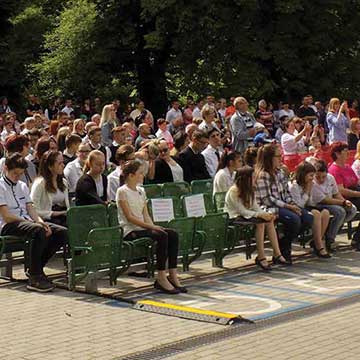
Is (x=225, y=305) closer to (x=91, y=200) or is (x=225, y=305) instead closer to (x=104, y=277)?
(x=104, y=277)

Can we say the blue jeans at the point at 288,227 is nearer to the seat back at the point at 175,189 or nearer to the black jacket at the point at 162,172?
the seat back at the point at 175,189

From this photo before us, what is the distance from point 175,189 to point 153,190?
16.0 inches

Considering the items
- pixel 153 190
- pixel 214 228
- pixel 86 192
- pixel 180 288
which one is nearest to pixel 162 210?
pixel 214 228

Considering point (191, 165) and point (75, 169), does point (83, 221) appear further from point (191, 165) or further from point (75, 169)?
point (191, 165)

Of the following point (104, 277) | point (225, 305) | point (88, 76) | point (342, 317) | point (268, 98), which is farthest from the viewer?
point (88, 76)

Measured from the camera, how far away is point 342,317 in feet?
31.3

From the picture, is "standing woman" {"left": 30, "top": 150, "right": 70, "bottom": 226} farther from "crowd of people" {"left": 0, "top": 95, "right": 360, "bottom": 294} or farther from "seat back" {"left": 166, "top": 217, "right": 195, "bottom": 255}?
"seat back" {"left": 166, "top": 217, "right": 195, "bottom": 255}

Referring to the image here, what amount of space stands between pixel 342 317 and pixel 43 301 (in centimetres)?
328

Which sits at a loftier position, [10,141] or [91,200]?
[10,141]

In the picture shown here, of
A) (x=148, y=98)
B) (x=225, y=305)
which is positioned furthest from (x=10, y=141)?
(x=148, y=98)

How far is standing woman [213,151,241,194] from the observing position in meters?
13.3

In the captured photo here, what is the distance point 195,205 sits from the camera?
12.5m

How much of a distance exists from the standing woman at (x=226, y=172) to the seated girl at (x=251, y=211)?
1.86 ft

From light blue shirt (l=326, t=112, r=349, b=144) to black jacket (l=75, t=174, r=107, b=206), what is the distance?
10.3 meters
